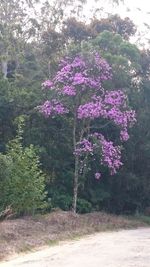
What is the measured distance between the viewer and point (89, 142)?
19359 millimetres

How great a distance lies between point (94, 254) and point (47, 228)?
3.50 m

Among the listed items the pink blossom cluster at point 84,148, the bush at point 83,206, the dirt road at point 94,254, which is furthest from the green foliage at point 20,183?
the bush at point 83,206

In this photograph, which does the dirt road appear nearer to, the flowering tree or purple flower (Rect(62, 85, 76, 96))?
the flowering tree

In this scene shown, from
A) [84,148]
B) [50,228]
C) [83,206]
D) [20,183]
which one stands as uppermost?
[84,148]

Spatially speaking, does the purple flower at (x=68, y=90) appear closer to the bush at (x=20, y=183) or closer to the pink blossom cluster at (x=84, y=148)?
the pink blossom cluster at (x=84, y=148)

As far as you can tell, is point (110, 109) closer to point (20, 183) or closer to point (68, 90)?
point (68, 90)

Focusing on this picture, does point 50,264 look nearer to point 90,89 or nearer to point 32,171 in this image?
point 32,171

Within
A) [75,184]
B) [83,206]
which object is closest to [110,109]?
[75,184]

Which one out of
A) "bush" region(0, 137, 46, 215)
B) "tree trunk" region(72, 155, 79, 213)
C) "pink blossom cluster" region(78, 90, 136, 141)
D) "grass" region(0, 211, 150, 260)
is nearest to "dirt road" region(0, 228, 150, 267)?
"grass" region(0, 211, 150, 260)

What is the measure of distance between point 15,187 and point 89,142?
4366mm

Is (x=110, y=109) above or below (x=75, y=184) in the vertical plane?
above

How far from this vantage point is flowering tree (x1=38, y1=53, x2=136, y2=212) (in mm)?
19062

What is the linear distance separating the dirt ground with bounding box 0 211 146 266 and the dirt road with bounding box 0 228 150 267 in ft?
1.34

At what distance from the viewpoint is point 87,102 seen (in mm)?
19594
